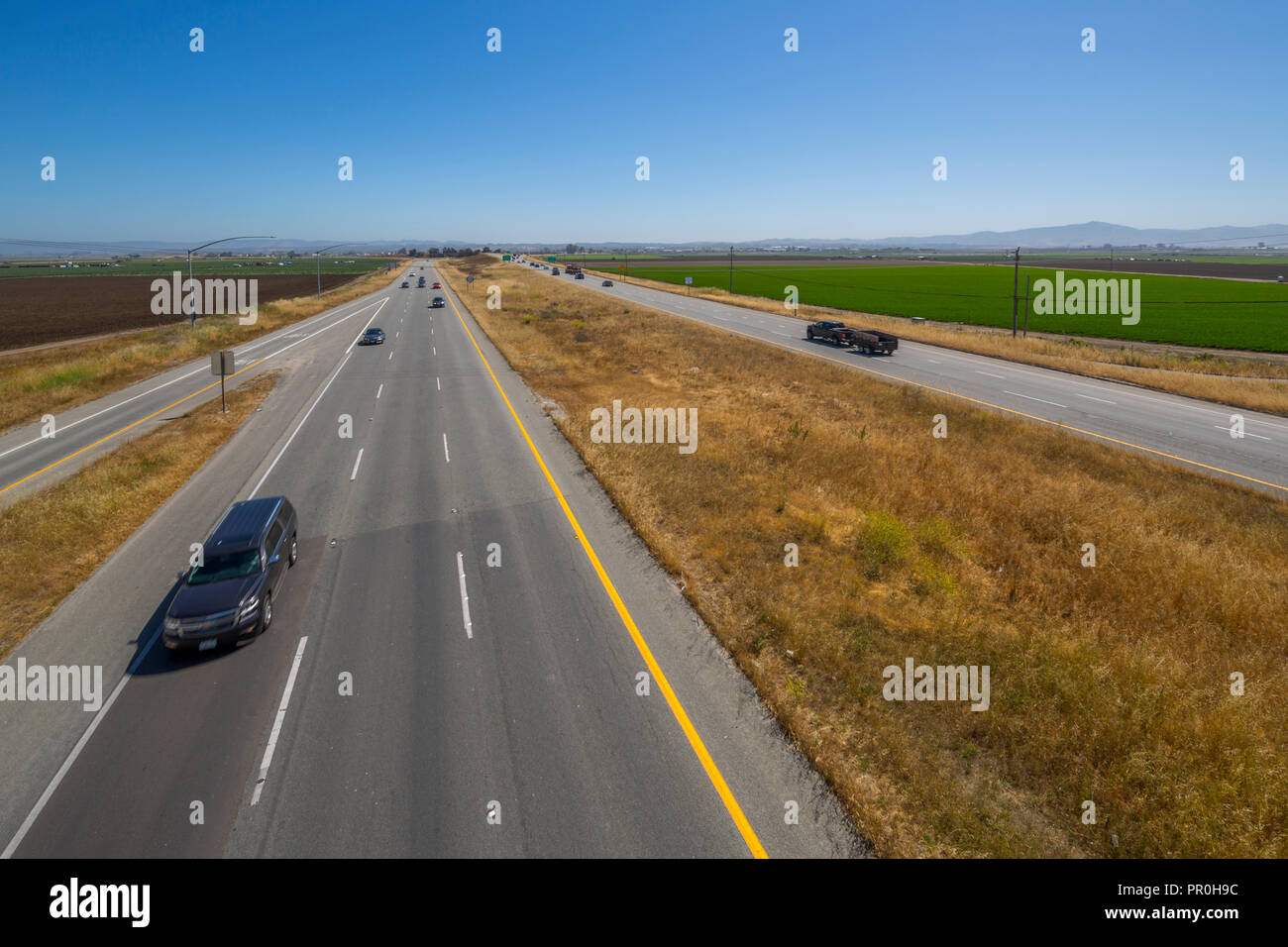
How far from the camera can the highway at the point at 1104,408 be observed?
21672mm

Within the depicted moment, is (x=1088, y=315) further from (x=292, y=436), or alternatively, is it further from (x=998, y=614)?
(x=292, y=436)

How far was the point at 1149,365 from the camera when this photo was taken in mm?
38812

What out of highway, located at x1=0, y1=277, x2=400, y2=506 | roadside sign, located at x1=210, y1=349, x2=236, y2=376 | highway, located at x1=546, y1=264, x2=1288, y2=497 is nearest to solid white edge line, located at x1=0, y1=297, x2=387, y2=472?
highway, located at x1=0, y1=277, x2=400, y2=506

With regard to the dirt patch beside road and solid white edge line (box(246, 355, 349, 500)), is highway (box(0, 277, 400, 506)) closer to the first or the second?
solid white edge line (box(246, 355, 349, 500))

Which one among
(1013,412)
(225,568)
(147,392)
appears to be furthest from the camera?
(147,392)

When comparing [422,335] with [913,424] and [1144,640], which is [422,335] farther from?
[1144,640]

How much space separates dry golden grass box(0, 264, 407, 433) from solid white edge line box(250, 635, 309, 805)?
26942mm

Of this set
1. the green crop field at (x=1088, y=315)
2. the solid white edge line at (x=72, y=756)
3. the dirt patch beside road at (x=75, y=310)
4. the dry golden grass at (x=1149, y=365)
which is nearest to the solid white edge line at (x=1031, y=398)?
the dry golden grass at (x=1149, y=365)

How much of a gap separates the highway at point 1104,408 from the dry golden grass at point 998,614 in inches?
93.6

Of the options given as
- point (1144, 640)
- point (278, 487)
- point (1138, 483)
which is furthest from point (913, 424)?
point (278, 487)

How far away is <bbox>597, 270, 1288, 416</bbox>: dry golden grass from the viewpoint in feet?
99.3

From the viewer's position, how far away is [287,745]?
8758 millimetres

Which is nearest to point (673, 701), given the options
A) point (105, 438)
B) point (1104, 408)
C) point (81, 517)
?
point (81, 517)

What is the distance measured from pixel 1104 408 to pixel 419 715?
3207cm
